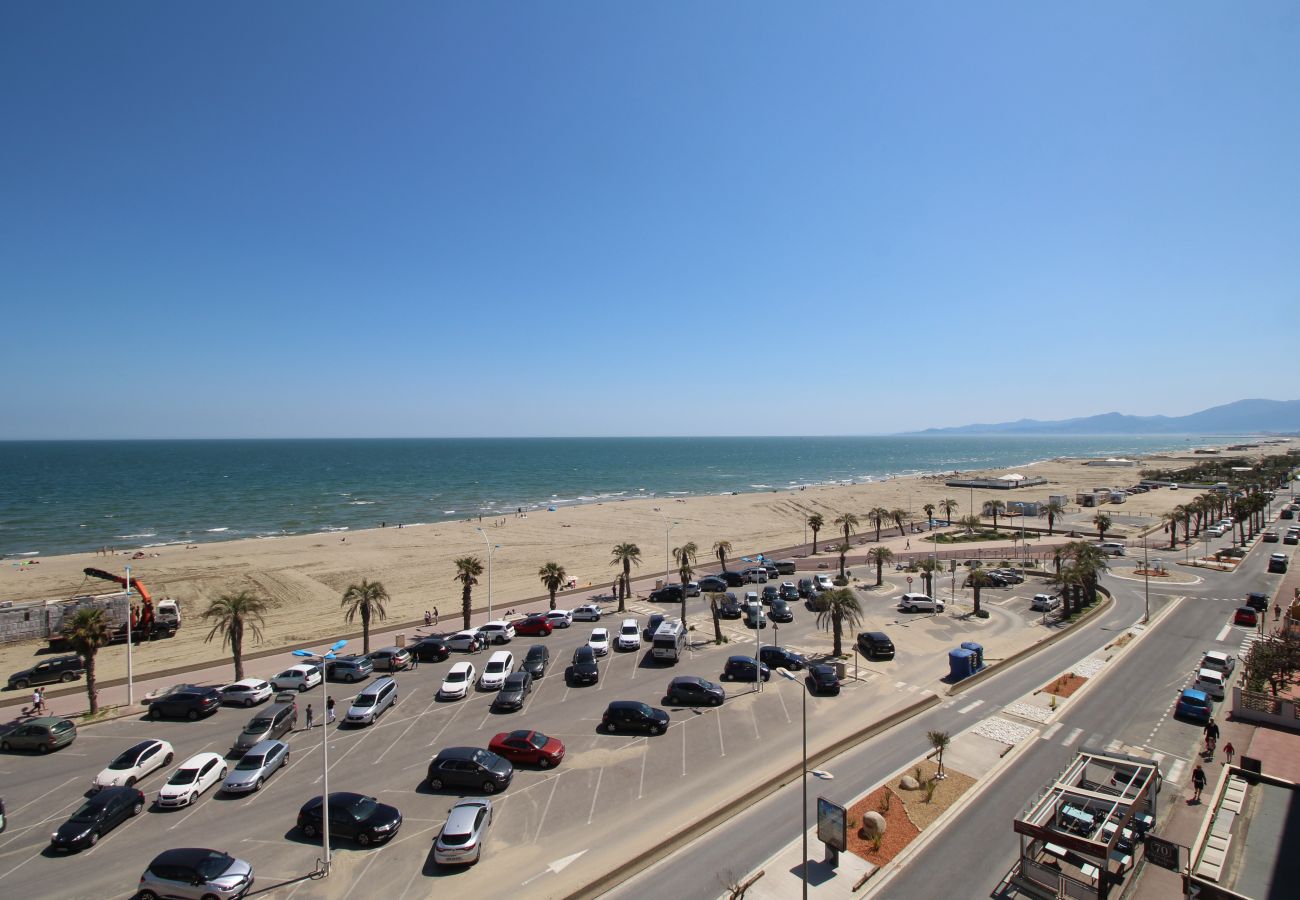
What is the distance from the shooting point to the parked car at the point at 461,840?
63.0 feet

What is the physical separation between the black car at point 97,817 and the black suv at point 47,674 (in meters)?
20.6

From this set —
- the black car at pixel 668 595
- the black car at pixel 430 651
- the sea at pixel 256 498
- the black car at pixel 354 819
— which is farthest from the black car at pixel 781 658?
the sea at pixel 256 498

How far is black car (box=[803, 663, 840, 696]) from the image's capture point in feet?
108

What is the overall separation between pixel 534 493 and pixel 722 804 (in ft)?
444

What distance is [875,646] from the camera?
39.1 metres

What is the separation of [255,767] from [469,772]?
343 inches

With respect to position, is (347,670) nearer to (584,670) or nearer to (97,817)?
(584,670)

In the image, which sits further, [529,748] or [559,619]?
[559,619]

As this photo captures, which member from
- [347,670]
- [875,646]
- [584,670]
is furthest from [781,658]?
[347,670]

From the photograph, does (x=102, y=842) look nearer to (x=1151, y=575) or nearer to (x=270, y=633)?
(x=270, y=633)

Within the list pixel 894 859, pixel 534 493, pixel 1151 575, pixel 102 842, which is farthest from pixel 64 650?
pixel 534 493

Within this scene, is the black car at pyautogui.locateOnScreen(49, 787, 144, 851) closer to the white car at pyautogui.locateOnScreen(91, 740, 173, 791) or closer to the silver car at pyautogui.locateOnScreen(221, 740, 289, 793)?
the white car at pyautogui.locateOnScreen(91, 740, 173, 791)

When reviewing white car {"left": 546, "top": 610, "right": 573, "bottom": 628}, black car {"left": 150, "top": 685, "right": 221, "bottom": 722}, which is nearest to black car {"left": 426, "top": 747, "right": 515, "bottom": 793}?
black car {"left": 150, "top": 685, "right": 221, "bottom": 722}

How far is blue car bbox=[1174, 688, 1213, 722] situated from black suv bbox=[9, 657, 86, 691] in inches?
2359
